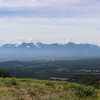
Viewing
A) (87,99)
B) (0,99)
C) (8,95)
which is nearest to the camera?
(0,99)

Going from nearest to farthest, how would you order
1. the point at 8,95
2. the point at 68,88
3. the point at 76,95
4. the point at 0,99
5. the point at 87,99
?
the point at 0,99 → the point at 8,95 → the point at 87,99 → the point at 76,95 → the point at 68,88

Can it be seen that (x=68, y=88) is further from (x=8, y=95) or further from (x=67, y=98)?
(x=8, y=95)

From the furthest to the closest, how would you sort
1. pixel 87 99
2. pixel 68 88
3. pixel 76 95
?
pixel 68 88, pixel 76 95, pixel 87 99

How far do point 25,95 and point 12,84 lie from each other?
12.9 ft

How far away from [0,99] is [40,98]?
2.40 meters

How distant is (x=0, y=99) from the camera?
8.27 meters

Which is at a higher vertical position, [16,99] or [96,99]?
[16,99]

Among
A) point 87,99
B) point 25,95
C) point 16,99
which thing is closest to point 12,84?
point 25,95

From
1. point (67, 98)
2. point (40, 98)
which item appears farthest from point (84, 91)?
point (40, 98)

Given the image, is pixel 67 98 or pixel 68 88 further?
pixel 68 88

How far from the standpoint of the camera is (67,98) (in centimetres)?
960

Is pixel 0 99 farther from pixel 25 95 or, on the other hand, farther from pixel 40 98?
pixel 40 98

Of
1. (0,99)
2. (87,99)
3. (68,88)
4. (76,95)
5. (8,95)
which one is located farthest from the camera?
(68,88)

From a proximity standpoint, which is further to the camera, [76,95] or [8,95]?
[76,95]
